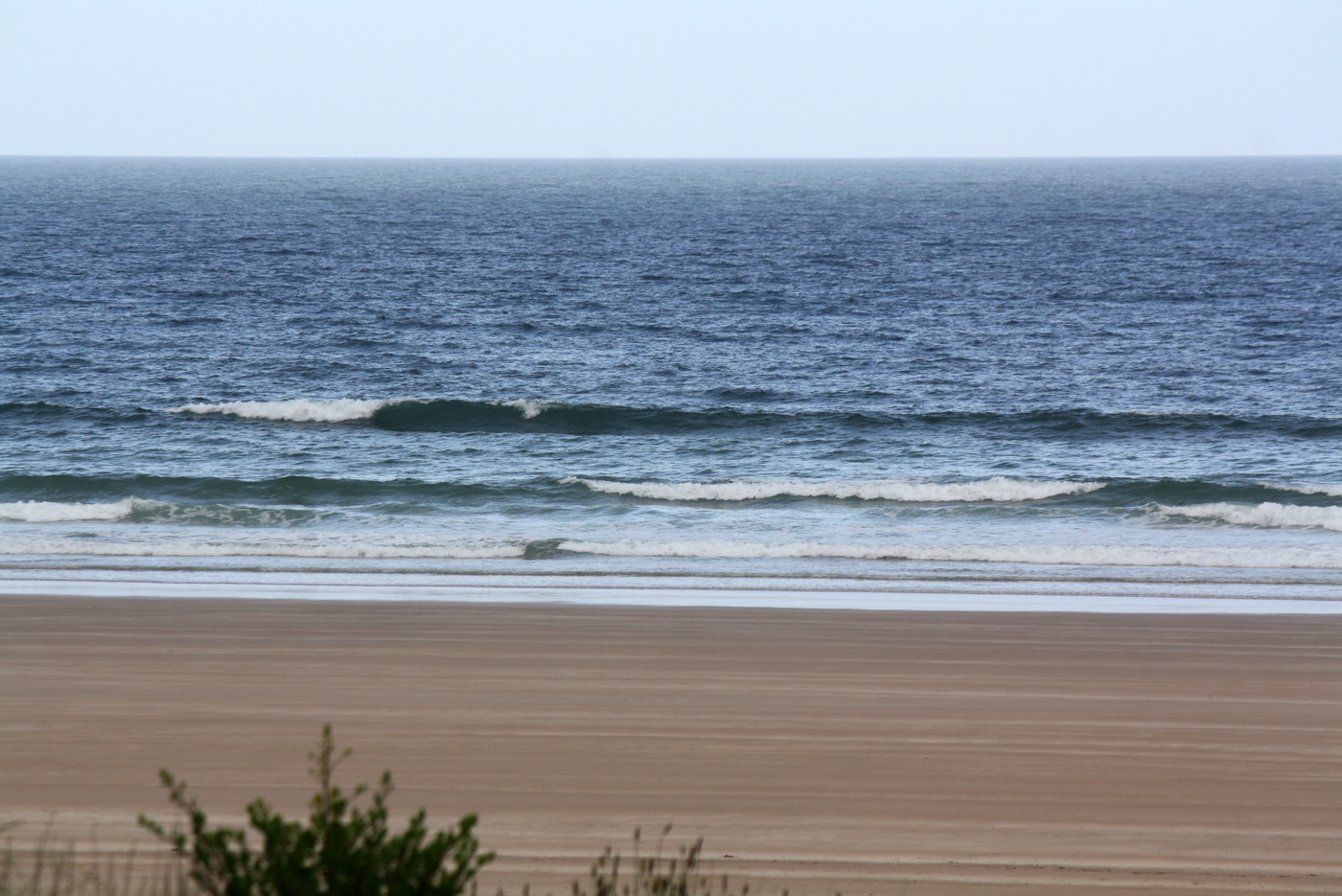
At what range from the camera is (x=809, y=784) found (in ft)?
23.5

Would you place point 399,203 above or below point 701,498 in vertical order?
above

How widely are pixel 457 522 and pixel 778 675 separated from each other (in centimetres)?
904

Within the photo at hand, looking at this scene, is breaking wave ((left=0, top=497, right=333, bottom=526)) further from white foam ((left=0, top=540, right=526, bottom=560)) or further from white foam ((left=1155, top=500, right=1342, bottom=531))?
white foam ((left=1155, top=500, right=1342, bottom=531))

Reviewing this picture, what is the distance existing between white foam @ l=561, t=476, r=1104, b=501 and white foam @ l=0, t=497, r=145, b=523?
7.56 m

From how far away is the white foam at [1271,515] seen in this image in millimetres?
17359

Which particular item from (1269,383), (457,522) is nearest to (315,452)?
(457,522)

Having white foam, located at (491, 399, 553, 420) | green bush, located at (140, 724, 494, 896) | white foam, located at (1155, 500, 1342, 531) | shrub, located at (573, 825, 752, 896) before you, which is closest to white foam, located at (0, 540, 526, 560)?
shrub, located at (573, 825, 752, 896)

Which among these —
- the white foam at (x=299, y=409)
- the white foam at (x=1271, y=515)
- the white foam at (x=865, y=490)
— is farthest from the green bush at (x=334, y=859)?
the white foam at (x=299, y=409)

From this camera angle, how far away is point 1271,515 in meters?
17.5

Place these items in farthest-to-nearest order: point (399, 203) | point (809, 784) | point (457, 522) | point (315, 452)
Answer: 1. point (399, 203)
2. point (315, 452)
3. point (457, 522)
4. point (809, 784)

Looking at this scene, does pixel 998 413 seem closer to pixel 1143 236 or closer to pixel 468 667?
pixel 468 667

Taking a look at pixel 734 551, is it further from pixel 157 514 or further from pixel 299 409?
pixel 299 409

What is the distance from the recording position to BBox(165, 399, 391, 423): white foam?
2552cm

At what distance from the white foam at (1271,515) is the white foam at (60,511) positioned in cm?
1670
